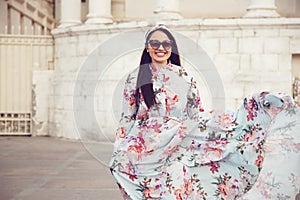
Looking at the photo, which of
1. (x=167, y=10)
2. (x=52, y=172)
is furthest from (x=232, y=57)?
(x=52, y=172)

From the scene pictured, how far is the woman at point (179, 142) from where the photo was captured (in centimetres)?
548

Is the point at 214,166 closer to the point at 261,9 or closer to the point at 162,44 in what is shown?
the point at 162,44

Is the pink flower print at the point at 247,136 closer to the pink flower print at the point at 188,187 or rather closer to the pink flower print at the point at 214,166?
the pink flower print at the point at 214,166

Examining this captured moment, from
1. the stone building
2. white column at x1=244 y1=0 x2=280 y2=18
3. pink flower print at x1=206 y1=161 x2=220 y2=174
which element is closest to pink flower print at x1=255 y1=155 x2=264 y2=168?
pink flower print at x1=206 y1=161 x2=220 y2=174

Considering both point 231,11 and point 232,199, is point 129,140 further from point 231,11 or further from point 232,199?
point 231,11

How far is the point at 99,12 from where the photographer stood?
49.0 ft

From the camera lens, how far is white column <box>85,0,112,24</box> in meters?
14.7

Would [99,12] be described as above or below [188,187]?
above

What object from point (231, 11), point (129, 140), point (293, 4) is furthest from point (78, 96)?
point (129, 140)

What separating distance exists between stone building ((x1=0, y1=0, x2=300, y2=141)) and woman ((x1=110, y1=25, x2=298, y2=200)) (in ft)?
22.0

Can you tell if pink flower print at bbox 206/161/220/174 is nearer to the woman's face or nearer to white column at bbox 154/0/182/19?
the woman's face

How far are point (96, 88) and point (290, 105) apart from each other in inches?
335

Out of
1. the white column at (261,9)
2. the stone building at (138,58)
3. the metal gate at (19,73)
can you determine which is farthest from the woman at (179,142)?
the metal gate at (19,73)

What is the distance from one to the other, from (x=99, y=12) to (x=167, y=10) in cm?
190
